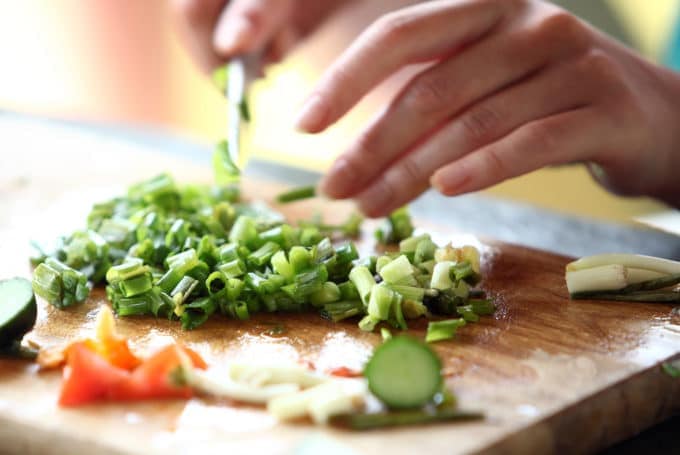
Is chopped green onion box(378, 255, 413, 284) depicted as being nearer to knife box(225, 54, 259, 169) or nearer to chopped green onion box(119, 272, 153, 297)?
chopped green onion box(119, 272, 153, 297)

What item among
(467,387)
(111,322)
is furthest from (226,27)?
(467,387)

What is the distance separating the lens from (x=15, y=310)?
1491 mm

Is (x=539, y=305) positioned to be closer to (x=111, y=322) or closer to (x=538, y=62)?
(x=538, y=62)

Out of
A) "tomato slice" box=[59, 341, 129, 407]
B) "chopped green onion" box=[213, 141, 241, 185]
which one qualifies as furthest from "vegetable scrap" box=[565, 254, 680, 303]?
"tomato slice" box=[59, 341, 129, 407]

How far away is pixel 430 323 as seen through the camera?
5.21ft

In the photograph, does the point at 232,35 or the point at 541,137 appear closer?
the point at 541,137

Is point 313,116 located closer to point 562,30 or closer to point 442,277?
point 442,277

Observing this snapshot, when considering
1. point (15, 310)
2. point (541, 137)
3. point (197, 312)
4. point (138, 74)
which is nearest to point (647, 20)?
point (541, 137)

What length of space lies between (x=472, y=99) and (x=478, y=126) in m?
0.07

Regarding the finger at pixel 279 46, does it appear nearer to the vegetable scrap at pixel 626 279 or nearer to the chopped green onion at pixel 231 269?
the chopped green onion at pixel 231 269

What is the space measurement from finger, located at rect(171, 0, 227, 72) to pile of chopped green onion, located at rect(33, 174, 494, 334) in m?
0.98

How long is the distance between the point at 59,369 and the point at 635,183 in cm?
155

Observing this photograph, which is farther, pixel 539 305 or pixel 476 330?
pixel 539 305

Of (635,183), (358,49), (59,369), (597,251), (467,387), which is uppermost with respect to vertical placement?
(358,49)
